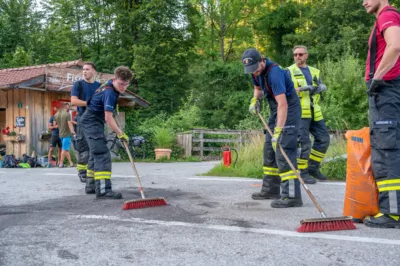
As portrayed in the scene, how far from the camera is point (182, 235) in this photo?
12.5ft

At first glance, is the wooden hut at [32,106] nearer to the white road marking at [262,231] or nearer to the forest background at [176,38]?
the forest background at [176,38]

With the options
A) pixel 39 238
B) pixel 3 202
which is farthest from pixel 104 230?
pixel 3 202

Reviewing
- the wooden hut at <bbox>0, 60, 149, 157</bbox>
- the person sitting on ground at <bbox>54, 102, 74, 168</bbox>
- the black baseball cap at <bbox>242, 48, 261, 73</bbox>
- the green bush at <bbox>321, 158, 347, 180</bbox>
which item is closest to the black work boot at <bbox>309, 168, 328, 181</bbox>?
the green bush at <bbox>321, 158, 347, 180</bbox>

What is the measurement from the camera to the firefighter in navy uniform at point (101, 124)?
5762 millimetres

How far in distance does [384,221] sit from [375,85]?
4.14ft

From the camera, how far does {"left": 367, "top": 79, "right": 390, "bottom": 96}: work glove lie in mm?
4008

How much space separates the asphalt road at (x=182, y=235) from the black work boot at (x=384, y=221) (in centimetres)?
9

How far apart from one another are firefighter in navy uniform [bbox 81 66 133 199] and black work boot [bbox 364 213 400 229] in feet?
10.7

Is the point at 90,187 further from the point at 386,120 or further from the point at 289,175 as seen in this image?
the point at 386,120

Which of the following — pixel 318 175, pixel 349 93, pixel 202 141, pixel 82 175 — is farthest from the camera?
pixel 202 141

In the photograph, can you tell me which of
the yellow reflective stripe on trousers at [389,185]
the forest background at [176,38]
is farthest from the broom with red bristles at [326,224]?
the forest background at [176,38]

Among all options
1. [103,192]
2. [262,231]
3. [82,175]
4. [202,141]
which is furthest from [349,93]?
[262,231]

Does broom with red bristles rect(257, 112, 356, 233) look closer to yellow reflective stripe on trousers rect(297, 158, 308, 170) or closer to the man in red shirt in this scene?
the man in red shirt

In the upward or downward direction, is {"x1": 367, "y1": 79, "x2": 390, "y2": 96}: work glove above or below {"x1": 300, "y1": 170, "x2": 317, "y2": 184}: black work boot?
above
